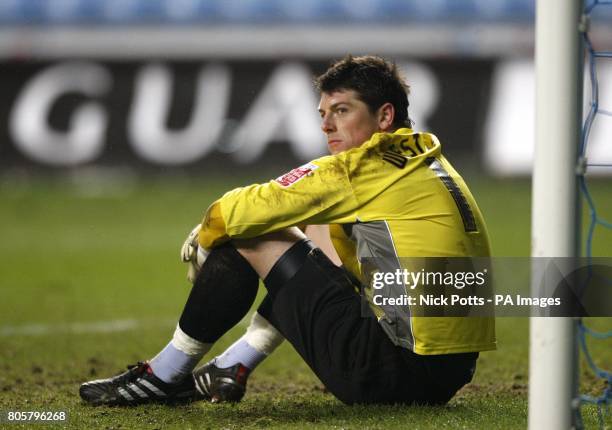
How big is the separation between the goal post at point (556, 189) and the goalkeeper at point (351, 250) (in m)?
0.59

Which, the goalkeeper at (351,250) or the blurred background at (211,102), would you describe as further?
the blurred background at (211,102)

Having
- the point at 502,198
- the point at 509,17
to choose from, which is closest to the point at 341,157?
the point at 502,198

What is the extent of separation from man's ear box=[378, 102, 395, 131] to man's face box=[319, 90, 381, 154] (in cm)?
1

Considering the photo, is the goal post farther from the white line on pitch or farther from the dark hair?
the white line on pitch

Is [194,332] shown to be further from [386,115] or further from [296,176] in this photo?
[386,115]

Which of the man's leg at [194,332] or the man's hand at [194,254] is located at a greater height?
the man's hand at [194,254]

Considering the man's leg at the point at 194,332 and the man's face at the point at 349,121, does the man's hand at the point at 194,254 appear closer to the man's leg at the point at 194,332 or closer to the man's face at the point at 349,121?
the man's leg at the point at 194,332

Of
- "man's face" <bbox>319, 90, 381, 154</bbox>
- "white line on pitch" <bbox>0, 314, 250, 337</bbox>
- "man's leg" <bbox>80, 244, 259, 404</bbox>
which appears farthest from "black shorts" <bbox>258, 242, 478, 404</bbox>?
"white line on pitch" <bbox>0, 314, 250, 337</bbox>

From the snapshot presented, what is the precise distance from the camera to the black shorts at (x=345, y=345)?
351 centimetres

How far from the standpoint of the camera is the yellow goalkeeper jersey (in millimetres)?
3445

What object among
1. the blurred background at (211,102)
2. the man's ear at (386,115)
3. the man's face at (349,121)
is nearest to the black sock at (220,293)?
the man's face at (349,121)

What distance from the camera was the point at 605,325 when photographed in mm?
6082

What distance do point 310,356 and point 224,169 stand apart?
10.9 m

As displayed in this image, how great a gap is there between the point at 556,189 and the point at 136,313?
170 inches
